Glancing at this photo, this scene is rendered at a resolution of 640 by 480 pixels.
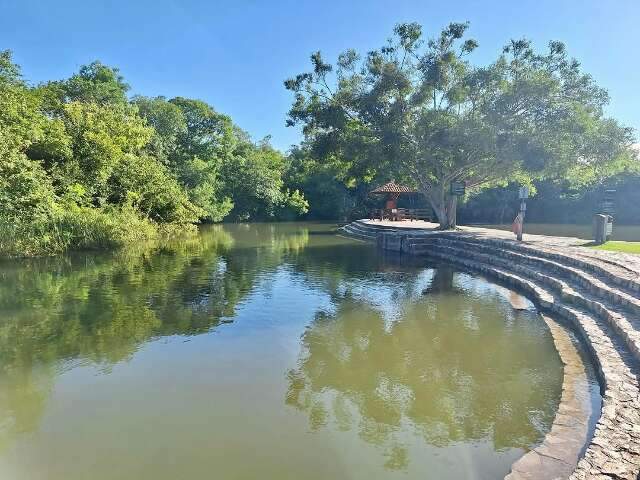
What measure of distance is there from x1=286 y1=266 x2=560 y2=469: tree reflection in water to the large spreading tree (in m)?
12.3

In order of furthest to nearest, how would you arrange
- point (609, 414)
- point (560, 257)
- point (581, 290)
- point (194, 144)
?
point (194, 144) < point (560, 257) < point (581, 290) < point (609, 414)

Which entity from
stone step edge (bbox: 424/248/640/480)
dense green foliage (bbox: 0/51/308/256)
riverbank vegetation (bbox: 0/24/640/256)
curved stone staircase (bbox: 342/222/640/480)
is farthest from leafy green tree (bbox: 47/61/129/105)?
stone step edge (bbox: 424/248/640/480)

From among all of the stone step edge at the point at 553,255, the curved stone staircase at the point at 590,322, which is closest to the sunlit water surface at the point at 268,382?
the curved stone staircase at the point at 590,322

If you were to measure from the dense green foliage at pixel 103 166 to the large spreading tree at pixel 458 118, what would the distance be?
31.3ft

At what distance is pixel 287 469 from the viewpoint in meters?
4.06

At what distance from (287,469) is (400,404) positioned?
179 centimetres

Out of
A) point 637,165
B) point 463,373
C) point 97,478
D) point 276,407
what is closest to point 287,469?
point 276,407

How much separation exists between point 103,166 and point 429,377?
20.8m

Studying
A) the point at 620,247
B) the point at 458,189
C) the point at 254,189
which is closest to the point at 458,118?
the point at 458,189

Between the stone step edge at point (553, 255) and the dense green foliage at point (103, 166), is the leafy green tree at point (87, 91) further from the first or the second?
the stone step edge at point (553, 255)

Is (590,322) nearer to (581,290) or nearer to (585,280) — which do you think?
(581,290)

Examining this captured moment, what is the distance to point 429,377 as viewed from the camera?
6.11 m

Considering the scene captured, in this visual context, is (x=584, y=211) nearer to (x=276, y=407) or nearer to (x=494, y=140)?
(x=494, y=140)

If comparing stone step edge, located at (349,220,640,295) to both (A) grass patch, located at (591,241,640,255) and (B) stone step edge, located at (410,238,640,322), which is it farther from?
(A) grass patch, located at (591,241,640,255)
